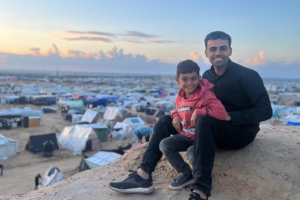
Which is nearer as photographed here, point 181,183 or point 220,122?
point 220,122

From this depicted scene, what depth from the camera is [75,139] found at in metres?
16.3

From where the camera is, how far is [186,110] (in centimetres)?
281

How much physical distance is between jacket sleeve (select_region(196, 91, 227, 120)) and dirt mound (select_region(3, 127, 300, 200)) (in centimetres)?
84

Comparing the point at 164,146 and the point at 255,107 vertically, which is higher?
the point at 255,107

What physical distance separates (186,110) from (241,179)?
1055mm

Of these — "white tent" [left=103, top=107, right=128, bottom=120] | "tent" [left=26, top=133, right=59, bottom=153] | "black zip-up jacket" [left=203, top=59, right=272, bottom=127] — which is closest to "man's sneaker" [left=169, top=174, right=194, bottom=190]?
"black zip-up jacket" [left=203, top=59, right=272, bottom=127]

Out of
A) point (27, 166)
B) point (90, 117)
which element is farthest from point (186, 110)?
point (90, 117)

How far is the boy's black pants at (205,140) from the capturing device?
243 cm

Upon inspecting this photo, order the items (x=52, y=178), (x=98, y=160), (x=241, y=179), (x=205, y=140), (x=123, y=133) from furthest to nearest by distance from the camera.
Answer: (x=123, y=133) → (x=98, y=160) → (x=52, y=178) → (x=241, y=179) → (x=205, y=140)

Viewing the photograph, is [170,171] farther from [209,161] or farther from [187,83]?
[187,83]

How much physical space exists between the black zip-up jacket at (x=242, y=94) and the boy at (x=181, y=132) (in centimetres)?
24

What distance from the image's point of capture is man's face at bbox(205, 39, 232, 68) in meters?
2.88

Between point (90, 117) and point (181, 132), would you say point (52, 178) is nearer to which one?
point (181, 132)

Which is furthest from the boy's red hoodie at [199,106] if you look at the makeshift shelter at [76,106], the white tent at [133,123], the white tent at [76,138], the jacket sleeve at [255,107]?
the makeshift shelter at [76,106]
